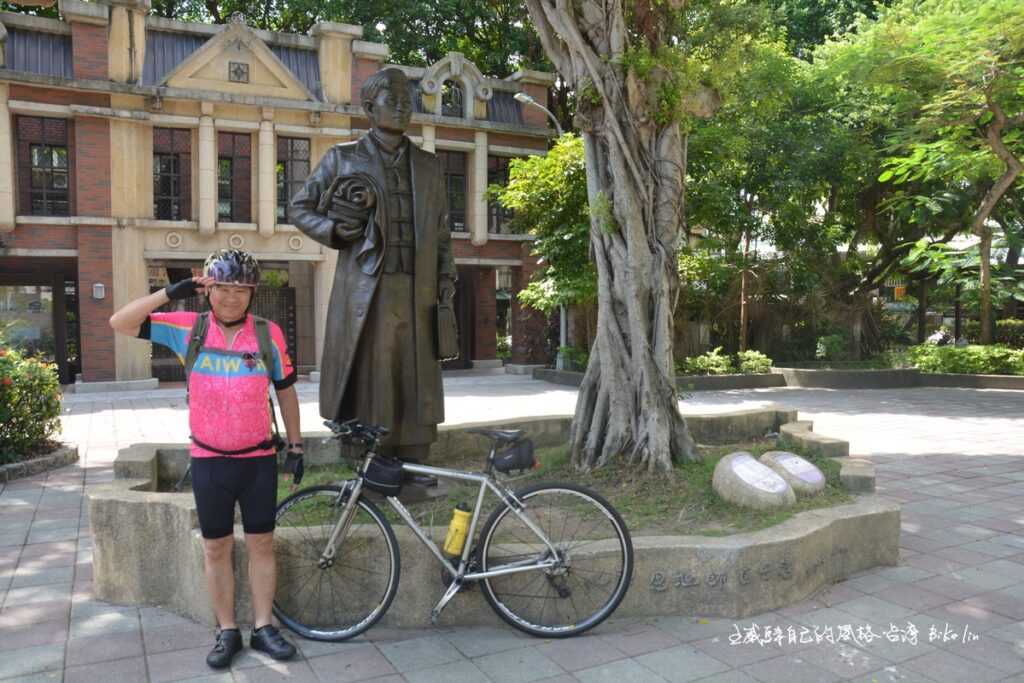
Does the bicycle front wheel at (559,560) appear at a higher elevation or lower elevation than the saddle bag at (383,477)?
lower

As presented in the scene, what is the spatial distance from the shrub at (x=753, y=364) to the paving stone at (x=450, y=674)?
16686 millimetres

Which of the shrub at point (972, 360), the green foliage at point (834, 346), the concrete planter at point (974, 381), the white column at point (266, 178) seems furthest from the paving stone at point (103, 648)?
the shrub at point (972, 360)

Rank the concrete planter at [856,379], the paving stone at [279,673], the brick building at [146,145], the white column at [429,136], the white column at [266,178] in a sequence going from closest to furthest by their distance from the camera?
1. the paving stone at [279,673]
2. the brick building at [146,145]
3. the concrete planter at [856,379]
4. the white column at [266,178]
5. the white column at [429,136]

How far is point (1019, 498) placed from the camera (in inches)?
279

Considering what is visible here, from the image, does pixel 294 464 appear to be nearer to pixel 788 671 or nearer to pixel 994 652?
pixel 788 671

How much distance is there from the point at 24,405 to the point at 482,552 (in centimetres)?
651

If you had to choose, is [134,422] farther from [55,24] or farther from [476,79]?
[476,79]

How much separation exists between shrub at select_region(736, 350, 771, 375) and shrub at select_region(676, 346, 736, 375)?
27 centimetres

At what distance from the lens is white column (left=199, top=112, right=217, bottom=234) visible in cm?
1908

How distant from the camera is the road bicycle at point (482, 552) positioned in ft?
13.2

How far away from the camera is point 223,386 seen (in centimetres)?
374

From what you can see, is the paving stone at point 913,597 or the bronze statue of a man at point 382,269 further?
the bronze statue of a man at point 382,269

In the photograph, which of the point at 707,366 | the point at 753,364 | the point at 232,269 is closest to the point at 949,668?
the point at 232,269

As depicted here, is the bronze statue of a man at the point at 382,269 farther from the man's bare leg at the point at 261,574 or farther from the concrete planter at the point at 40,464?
the concrete planter at the point at 40,464
